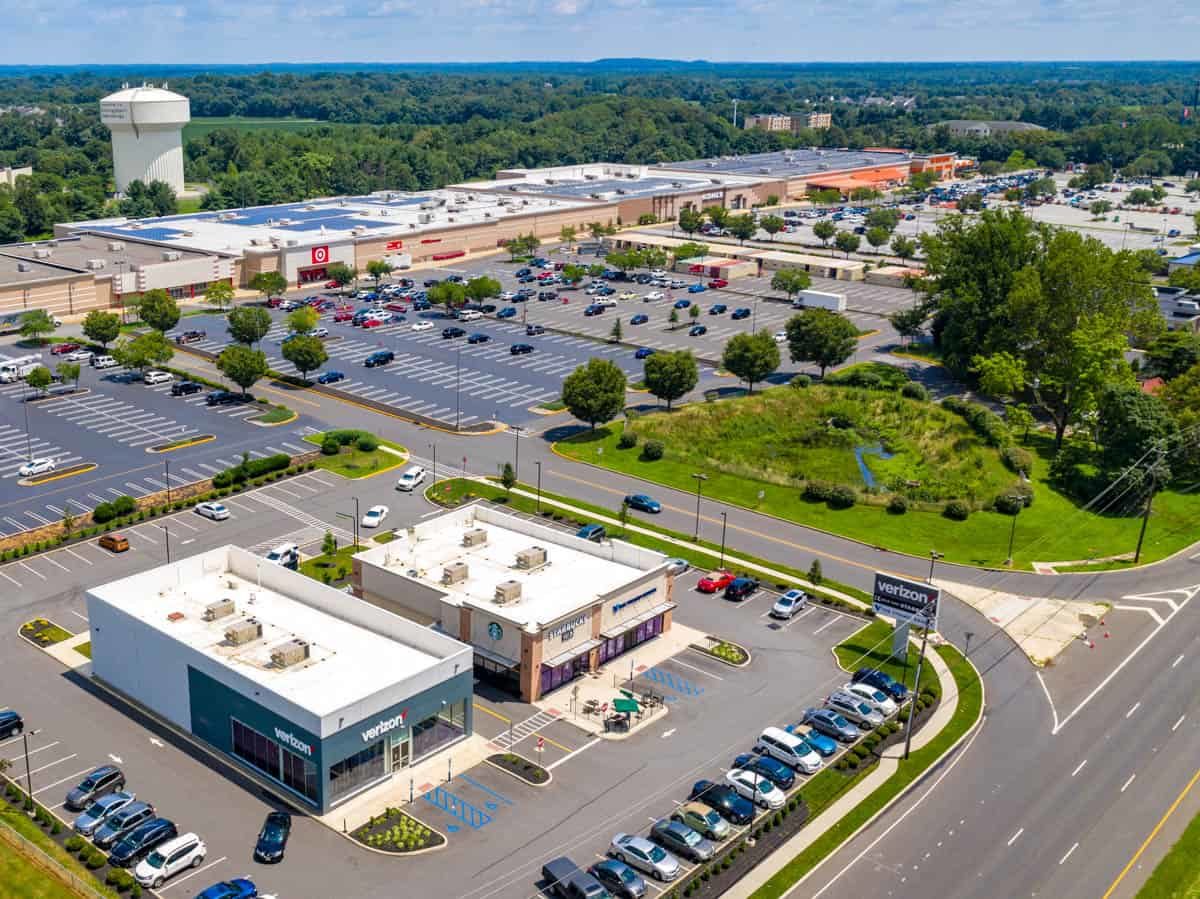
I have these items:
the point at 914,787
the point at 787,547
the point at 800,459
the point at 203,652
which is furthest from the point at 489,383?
the point at 914,787

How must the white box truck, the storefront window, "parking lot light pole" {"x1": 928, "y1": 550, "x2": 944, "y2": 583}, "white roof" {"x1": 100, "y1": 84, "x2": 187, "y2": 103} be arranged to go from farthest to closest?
"white roof" {"x1": 100, "y1": 84, "x2": 187, "y2": 103}, the white box truck, "parking lot light pole" {"x1": 928, "y1": 550, "x2": 944, "y2": 583}, the storefront window

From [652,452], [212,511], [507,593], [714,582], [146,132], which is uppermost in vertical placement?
[146,132]

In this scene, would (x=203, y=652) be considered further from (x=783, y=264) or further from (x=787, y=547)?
(x=783, y=264)

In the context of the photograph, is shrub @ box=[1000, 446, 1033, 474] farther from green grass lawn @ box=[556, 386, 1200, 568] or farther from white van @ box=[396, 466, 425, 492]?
white van @ box=[396, 466, 425, 492]

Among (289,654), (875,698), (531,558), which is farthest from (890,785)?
(289,654)

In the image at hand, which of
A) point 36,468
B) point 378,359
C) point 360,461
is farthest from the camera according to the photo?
point 378,359

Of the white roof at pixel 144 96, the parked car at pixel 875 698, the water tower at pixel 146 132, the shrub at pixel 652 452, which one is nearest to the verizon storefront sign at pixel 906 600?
the parked car at pixel 875 698

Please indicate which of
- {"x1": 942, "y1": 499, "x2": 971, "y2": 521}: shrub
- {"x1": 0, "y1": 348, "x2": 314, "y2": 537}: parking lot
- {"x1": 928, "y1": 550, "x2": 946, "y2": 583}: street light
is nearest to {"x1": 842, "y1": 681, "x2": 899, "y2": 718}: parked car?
{"x1": 928, "y1": 550, "x2": 946, "y2": 583}: street light

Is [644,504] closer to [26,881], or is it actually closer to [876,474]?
[876,474]

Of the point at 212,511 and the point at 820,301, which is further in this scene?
the point at 820,301
